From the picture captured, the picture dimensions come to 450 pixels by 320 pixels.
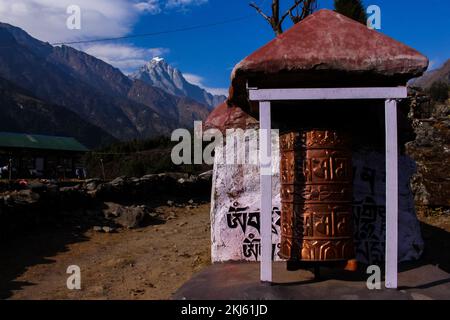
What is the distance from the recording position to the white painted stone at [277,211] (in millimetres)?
6121

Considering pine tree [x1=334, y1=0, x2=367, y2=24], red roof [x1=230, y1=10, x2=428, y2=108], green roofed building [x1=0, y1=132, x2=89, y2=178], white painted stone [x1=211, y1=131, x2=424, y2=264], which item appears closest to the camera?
red roof [x1=230, y1=10, x2=428, y2=108]

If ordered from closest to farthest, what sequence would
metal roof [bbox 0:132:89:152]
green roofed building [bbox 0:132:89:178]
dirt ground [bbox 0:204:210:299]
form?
dirt ground [bbox 0:204:210:299] → green roofed building [bbox 0:132:89:178] → metal roof [bbox 0:132:89:152]

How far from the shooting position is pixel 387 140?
450 centimetres

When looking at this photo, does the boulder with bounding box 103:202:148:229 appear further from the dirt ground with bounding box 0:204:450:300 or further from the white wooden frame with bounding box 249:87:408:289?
the white wooden frame with bounding box 249:87:408:289

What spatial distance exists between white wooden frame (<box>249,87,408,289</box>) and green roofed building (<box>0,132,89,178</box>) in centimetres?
2435

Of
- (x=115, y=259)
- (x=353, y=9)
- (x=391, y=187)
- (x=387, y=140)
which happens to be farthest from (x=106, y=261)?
(x=353, y=9)

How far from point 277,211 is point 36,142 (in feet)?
88.3

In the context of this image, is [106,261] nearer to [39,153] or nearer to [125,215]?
[125,215]

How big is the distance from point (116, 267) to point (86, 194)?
194 inches

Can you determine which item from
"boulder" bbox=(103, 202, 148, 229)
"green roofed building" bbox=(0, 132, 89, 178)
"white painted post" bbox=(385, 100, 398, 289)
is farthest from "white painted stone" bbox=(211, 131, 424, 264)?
"green roofed building" bbox=(0, 132, 89, 178)

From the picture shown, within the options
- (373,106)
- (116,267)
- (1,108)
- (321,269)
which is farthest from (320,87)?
(1,108)

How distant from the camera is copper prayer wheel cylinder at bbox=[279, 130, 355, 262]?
15.5 ft

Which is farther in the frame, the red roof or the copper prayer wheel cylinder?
the copper prayer wheel cylinder
